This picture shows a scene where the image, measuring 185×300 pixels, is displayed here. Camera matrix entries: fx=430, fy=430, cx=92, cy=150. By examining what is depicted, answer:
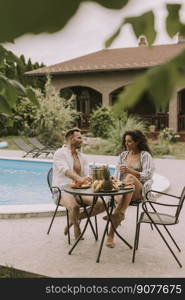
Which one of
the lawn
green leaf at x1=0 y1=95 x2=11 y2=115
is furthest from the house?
green leaf at x1=0 y1=95 x2=11 y2=115

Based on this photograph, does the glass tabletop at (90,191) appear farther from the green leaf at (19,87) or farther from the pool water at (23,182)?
the pool water at (23,182)

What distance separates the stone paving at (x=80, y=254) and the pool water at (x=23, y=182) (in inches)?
132

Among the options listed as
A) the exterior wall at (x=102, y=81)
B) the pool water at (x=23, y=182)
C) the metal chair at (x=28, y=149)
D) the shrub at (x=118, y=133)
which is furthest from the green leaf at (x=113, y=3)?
the exterior wall at (x=102, y=81)

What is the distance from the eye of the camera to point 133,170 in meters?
5.58

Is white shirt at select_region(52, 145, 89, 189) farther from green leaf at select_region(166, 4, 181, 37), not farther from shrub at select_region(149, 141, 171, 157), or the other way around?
shrub at select_region(149, 141, 171, 157)

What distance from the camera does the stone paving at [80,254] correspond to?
14.5 feet

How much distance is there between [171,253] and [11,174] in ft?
27.9

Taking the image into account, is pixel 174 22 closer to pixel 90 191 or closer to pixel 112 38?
pixel 112 38

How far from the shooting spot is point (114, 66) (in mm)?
21438

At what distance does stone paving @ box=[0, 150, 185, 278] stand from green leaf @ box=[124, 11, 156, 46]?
3.75 m

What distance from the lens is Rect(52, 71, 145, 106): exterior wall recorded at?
2158 cm

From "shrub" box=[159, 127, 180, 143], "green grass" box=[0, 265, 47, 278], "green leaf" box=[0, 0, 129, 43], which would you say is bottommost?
"green grass" box=[0, 265, 47, 278]

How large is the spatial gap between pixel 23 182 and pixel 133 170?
657cm

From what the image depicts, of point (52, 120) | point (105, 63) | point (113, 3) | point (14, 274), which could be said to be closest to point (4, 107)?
point (113, 3)
